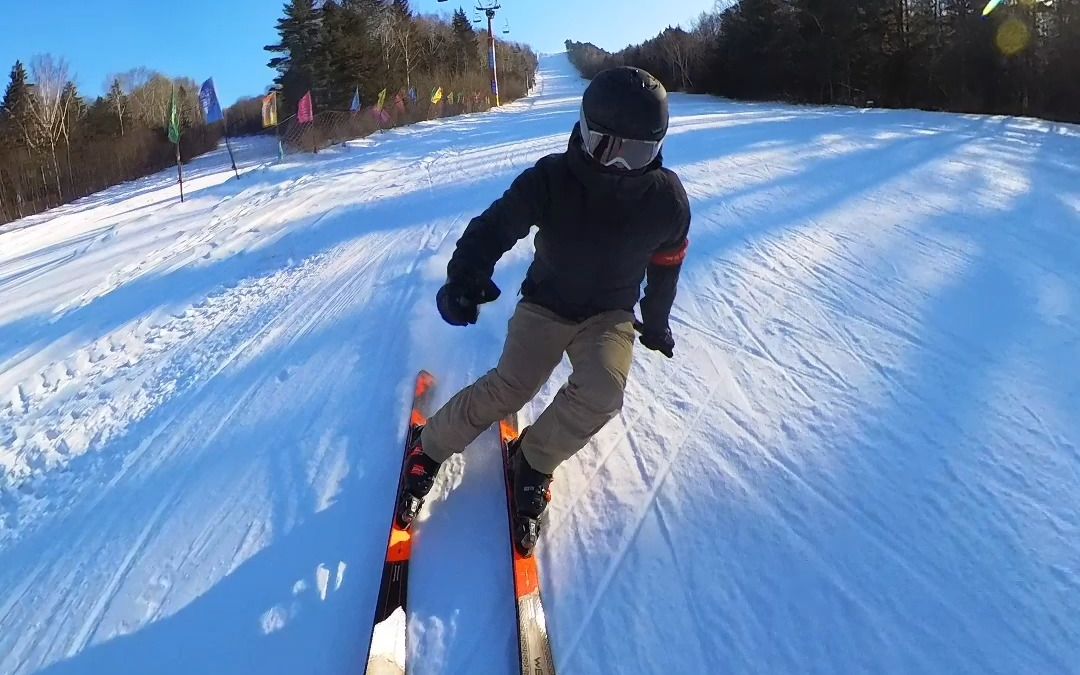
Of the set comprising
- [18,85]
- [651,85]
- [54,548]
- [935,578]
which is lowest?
[935,578]

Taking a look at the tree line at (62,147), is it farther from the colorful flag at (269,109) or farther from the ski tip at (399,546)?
the ski tip at (399,546)

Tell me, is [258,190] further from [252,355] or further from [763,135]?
[763,135]

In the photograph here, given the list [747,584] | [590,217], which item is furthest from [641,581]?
[590,217]

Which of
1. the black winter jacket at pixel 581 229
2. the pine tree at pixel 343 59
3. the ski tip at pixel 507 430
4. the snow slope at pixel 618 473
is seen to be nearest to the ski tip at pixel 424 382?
the snow slope at pixel 618 473

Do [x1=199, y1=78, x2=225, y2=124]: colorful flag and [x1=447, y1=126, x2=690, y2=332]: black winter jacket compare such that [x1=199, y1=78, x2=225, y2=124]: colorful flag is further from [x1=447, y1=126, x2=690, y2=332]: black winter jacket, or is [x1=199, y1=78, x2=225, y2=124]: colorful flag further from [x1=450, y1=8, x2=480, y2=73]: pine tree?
[x1=450, y1=8, x2=480, y2=73]: pine tree

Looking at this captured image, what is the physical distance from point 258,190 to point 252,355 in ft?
22.1

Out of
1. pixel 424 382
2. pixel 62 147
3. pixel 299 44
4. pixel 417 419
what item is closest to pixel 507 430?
pixel 417 419

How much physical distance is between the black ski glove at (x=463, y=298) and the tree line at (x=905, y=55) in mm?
22181

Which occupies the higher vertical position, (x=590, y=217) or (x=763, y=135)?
(x=763, y=135)

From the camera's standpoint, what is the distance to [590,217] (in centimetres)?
221

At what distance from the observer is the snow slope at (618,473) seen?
1.90 m

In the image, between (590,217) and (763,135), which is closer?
(590,217)

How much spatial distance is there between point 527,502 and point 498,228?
1.01 metres

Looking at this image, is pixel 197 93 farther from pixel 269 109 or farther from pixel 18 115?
pixel 269 109
